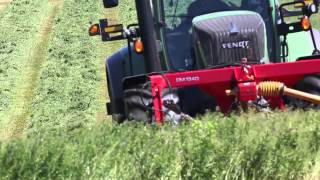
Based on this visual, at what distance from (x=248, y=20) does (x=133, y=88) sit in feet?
3.75

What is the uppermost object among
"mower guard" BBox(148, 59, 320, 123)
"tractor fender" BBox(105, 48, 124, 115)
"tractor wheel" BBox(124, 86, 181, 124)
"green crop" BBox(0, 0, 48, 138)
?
"mower guard" BBox(148, 59, 320, 123)

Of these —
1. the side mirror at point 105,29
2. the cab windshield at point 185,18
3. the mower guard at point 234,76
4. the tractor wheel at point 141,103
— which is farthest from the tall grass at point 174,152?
the cab windshield at point 185,18

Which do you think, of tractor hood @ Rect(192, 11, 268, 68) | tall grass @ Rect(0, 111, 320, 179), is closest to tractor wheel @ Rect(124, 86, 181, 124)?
tractor hood @ Rect(192, 11, 268, 68)

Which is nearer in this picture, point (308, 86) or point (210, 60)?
point (308, 86)

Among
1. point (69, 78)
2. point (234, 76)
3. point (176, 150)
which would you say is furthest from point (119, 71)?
point (69, 78)

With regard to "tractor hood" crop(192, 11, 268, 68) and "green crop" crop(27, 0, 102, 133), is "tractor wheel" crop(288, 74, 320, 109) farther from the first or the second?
"green crop" crop(27, 0, 102, 133)

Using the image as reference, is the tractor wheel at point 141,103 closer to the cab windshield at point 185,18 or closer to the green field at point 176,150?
the cab windshield at point 185,18

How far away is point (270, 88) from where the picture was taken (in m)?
5.39

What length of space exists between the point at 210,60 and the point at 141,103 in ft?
2.48

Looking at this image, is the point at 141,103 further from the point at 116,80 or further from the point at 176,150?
the point at 176,150

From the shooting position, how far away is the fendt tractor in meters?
5.49

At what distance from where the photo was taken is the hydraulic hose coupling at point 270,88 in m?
5.35

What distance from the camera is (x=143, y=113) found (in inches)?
226

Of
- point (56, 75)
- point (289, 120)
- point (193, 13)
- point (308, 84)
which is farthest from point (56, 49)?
point (289, 120)
